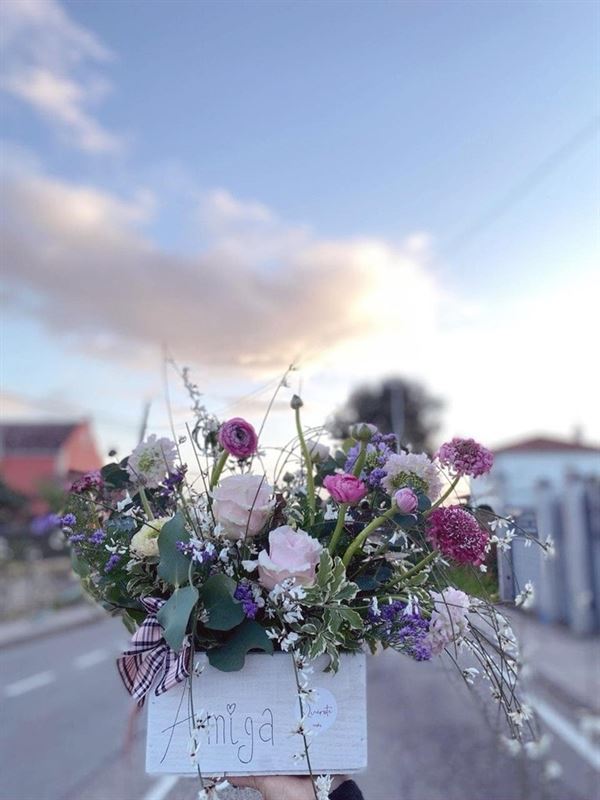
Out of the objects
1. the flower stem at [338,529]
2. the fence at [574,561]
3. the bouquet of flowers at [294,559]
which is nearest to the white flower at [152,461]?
the bouquet of flowers at [294,559]

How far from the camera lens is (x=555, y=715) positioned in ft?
29.0

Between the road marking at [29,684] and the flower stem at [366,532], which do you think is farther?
the road marking at [29,684]

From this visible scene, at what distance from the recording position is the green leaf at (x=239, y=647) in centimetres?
152

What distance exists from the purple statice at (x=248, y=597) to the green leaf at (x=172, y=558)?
9 centimetres

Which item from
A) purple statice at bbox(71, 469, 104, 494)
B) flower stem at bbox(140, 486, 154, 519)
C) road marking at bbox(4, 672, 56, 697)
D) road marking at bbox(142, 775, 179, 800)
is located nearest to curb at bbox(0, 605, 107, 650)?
road marking at bbox(4, 672, 56, 697)

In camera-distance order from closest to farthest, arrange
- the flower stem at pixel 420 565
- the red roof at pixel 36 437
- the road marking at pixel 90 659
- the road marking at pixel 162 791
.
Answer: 1. the flower stem at pixel 420 565
2. the road marking at pixel 162 791
3. the road marking at pixel 90 659
4. the red roof at pixel 36 437

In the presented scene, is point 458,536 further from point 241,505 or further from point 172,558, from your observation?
point 172,558

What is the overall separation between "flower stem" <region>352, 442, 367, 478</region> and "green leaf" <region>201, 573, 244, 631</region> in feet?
0.99

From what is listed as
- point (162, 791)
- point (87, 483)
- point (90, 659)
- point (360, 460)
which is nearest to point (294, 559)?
point (360, 460)

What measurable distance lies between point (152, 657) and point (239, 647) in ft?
0.55

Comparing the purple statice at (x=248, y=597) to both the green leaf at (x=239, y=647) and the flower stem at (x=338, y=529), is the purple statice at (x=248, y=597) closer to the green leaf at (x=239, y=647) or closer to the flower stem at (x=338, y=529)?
the green leaf at (x=239, y=647)

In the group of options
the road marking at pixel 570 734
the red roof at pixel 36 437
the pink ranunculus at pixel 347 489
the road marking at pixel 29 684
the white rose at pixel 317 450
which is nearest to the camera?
the pink ranunculus at pixel 347 489

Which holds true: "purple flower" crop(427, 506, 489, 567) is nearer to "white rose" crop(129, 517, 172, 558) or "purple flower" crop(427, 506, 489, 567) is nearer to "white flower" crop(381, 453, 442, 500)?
"white flower" crop(381, 453, 442, 500)

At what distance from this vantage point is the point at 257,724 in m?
1.54
